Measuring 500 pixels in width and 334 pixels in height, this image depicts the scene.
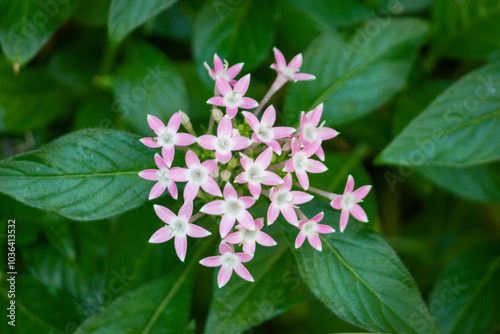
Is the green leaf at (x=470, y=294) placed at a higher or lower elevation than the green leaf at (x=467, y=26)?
lower

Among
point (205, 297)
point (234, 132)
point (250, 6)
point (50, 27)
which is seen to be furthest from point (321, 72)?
point (205, 297)

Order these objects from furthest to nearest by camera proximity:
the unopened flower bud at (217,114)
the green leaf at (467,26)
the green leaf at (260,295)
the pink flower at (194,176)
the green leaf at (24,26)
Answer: the green leaf at (467,26) < the green leaf at (24,26) < the green leaf at (260,295) < the unopened flower bud at (217,114) < the pink flower at (194,176)

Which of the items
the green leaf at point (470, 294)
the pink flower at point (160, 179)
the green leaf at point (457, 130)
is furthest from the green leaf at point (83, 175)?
the green leaf at point (470, 294)

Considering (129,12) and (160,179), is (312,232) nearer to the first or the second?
(160,179)

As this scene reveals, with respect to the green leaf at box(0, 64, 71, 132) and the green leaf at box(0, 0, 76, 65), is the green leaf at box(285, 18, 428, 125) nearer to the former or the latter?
the green leaf at box(0, 0, 76, 65)

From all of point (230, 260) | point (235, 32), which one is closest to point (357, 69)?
point (235, 32)

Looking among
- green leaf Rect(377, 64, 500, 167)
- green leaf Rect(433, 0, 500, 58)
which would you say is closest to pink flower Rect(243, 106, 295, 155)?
green leaf Rect(377, 64, 500, 167)

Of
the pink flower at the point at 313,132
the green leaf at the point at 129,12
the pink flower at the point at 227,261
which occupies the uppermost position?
the green leaf at the point at 129,12

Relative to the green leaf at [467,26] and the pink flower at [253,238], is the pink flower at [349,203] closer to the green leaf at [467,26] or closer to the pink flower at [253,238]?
the pink flower at [253,238]
